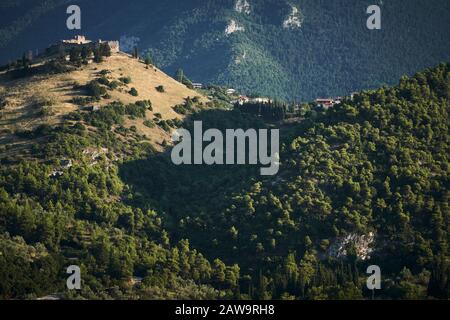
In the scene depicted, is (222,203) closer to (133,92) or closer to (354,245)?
(354,245)

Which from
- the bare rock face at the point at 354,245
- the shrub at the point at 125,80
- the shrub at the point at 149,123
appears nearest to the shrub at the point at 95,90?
the shrub at the point at 125,80

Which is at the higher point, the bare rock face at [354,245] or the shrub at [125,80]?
the shrub at [125,80]

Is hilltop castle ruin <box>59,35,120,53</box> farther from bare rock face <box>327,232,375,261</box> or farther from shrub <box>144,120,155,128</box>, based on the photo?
bare rock face <box>327,232,375,261</box>

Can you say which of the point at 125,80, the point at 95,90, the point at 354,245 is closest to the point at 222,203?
the point at 354,245

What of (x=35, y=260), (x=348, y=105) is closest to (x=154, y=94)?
(x=348, y=105)

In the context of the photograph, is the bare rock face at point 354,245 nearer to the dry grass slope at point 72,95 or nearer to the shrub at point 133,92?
the dry grass slope at point 72,95

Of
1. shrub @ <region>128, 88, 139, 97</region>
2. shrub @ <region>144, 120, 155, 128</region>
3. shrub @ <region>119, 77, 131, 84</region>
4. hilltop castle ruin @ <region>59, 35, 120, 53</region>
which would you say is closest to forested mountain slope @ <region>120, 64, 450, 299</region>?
shrub @ <region>144, 120, 155, 128</region>
